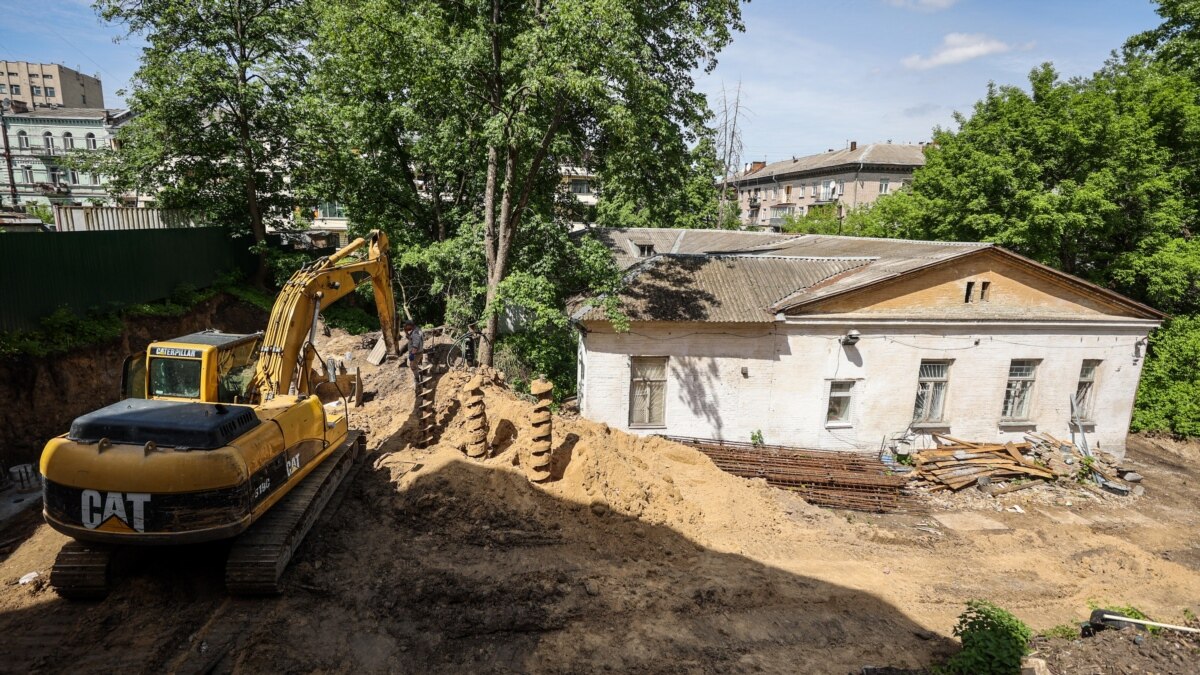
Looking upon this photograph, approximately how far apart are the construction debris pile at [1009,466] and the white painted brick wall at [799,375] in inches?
25.6

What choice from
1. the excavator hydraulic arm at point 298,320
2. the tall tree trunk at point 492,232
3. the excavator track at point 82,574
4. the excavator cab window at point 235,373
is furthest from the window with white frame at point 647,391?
the excavator track at point 82,574

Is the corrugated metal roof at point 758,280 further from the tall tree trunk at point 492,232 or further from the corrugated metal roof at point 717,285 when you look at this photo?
the tall tree trunk at point 492,232

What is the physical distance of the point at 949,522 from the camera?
12891 mm

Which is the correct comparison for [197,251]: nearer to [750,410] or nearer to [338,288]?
[338,288]

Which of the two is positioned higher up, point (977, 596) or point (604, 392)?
point (604, 392)

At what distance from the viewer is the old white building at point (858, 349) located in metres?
14.7

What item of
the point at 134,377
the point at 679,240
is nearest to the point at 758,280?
the point at 679,240

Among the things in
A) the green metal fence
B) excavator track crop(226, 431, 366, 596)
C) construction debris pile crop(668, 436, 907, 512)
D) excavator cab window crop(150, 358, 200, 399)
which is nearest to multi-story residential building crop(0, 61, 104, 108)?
the green metal fence

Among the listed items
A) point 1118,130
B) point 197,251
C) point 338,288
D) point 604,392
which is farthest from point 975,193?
point 197,251

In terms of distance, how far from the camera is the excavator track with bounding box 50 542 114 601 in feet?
23.6

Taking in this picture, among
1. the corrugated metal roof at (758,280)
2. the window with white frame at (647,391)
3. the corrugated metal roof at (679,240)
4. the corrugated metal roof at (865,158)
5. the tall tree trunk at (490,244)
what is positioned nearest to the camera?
the corrugated metal roof at (758,280)

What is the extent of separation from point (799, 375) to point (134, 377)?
13491mm

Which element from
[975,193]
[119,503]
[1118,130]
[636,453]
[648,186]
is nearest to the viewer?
[119,503]

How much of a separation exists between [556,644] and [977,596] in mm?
6996
